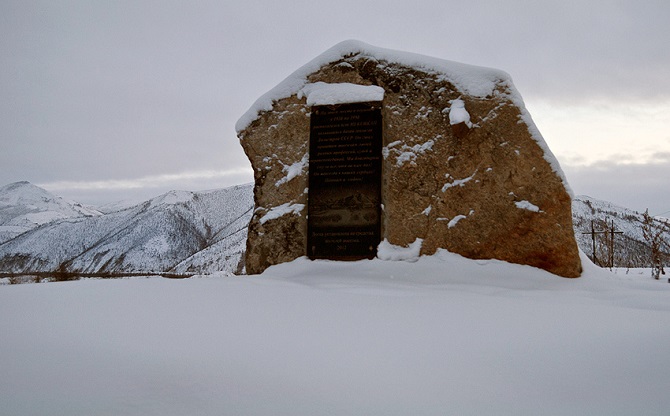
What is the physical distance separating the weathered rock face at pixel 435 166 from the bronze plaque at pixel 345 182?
5.1 inches

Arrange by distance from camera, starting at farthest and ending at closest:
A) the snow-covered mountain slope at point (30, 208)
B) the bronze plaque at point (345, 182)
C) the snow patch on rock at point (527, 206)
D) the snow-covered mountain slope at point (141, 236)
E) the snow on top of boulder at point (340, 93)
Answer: the snow-covered mountain slope at point (30, 208), the snow-covered mountain slope at point (141, 236), the snow on top of boulder at point (340, 93), the bronze plaque at point (345, 182), the snow patch on rock at point (527, 206)

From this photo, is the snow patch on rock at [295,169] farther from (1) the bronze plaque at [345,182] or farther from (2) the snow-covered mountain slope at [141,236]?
(2) the snow-covered mountain slope at [141,236]

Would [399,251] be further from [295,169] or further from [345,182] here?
[295,169]

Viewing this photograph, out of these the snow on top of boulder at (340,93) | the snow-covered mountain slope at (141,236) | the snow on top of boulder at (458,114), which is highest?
the snow on top of boulder at (340,93)

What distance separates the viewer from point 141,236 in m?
53.3

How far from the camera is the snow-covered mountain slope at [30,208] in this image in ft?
330

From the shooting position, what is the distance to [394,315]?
271 centimetres

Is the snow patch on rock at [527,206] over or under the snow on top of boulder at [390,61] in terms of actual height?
under

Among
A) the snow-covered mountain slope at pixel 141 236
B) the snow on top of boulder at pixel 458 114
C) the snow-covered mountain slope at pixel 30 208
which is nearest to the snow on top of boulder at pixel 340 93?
the snow on top of boulder at pixel 458 114

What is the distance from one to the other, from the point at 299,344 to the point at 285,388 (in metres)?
0.46

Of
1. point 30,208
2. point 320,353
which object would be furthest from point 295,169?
point 30,208

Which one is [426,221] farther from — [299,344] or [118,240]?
[118,240]

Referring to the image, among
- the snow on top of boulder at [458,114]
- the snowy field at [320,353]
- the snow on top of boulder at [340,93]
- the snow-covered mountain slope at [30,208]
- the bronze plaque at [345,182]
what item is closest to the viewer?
the snowy field at [320,353]

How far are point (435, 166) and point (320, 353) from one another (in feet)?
11.0
